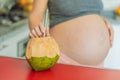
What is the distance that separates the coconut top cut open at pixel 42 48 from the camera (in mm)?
1041

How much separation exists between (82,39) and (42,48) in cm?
46

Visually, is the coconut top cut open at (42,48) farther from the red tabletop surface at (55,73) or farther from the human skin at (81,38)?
the human skin at (81,38)

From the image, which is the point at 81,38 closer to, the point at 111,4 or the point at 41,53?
the point at 41,53

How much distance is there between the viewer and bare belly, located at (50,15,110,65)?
4.75 feet

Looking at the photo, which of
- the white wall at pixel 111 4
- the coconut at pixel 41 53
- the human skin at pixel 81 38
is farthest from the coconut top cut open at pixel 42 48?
the white wall at pixel 111 4

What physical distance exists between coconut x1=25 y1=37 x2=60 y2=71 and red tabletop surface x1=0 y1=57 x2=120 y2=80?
0.03 m

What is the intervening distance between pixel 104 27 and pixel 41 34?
0.55 metres

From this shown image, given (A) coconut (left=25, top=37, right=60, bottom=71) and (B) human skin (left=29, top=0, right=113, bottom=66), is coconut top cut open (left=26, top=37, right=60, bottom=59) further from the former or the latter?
(B) human skin (left=29, top=0, right=113, bottom=66)

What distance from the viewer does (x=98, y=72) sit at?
110 cm

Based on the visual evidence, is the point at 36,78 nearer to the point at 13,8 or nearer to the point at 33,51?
the point at 33,51

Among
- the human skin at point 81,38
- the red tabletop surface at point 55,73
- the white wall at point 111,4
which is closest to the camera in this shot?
the red tabletop surface at point 55,73

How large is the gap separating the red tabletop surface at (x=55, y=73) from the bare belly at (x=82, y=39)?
11.4 inches

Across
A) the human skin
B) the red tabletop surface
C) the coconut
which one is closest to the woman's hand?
the coconut

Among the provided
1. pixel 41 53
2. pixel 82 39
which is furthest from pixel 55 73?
pixel 82 39
